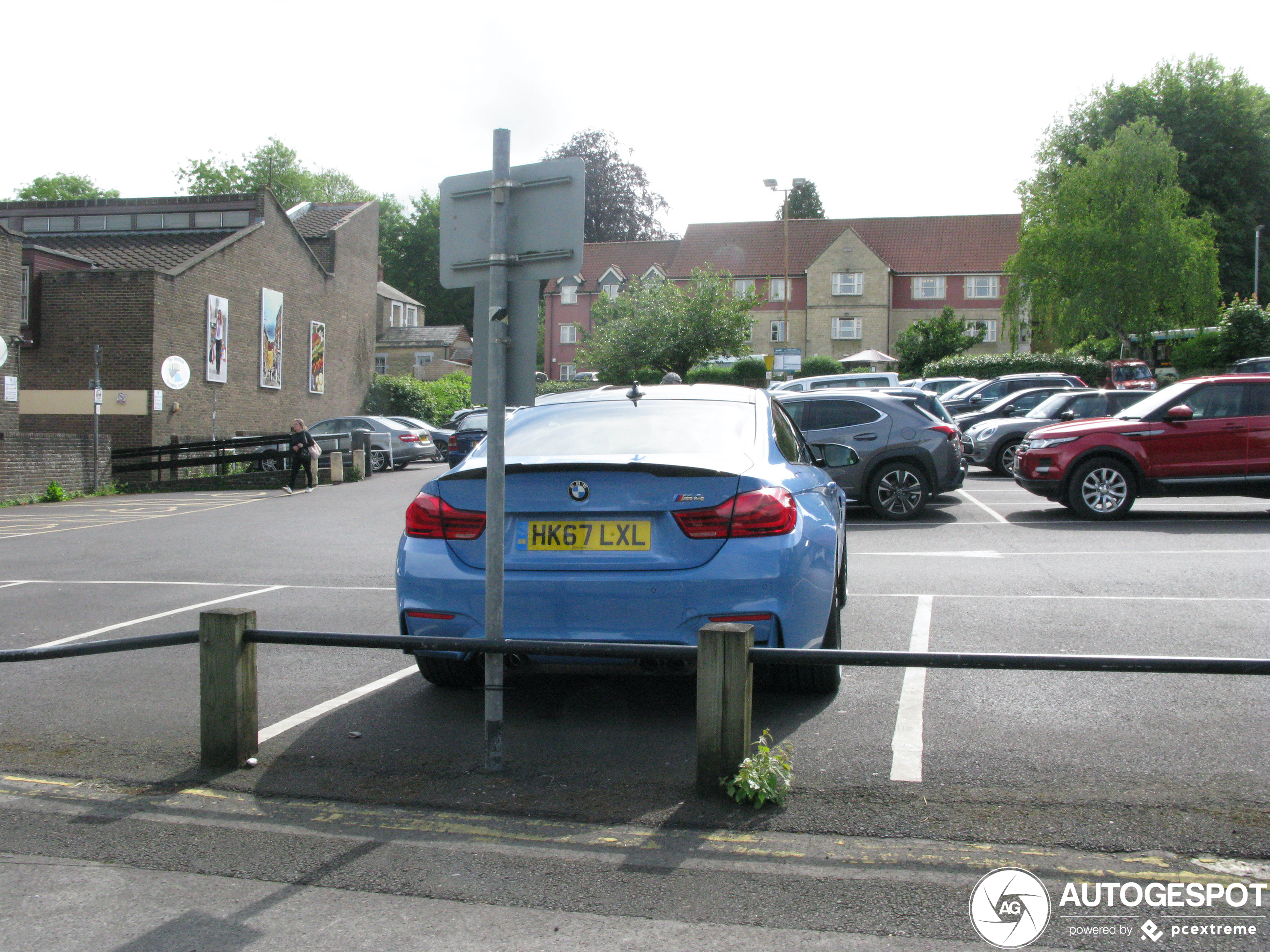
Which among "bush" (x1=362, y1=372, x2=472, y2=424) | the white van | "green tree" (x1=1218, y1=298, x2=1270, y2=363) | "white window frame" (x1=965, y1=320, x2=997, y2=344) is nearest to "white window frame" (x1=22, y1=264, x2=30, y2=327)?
"bush" (x1=362, y1=372, x2=472, y2=424)

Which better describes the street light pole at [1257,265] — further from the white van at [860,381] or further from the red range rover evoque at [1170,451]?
the red range rover evoque at [1170,451]

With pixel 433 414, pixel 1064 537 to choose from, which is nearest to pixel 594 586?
pixel 1064 537

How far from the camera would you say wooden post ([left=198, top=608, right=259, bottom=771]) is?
4.58m

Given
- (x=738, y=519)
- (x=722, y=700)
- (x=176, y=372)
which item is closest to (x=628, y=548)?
(x=738, y=519)

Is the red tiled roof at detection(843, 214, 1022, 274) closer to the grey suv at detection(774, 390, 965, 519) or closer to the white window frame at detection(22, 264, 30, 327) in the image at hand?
the white window frame at detection(22, 264, 30, 327)

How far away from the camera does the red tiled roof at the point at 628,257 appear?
249 feet

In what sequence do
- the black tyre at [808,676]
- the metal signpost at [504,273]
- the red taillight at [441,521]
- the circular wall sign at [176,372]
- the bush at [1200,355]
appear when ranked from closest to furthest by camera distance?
the metal signpost at [504,273] < the red taillight at [441,521] < the black tyre at [808,676] < the circular wall sign at [176,372] < the bush at [1200,355]

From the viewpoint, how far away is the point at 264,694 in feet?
19.8

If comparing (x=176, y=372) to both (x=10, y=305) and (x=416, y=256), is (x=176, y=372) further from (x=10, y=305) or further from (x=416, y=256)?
(x=416, y=256)

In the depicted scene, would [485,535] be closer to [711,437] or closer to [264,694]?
[711,437]

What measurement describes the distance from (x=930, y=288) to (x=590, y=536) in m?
70.2

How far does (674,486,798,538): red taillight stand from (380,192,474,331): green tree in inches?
3470

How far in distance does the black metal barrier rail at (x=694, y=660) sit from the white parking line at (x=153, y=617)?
277 centimetres

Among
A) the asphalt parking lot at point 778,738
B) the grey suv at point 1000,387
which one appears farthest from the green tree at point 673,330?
the asphalt parking lot at point 778,738
